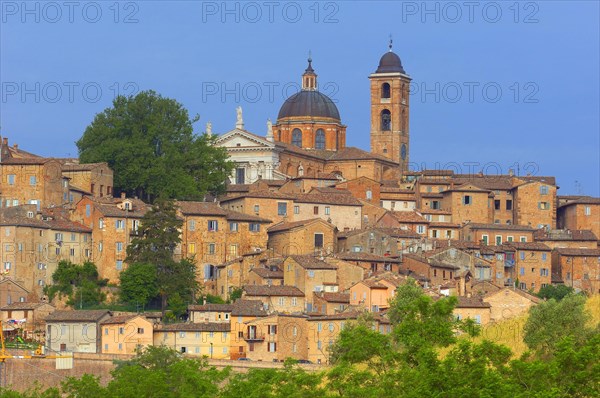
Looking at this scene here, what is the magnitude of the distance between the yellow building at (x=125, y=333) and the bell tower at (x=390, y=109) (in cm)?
4124

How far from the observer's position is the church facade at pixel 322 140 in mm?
103438

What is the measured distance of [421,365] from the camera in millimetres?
44312

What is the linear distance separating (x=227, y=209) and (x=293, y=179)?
947cm

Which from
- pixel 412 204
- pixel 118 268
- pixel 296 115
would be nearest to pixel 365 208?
pixel 412 204

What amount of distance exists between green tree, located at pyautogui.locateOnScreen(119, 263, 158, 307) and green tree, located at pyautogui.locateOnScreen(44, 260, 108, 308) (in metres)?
1.30

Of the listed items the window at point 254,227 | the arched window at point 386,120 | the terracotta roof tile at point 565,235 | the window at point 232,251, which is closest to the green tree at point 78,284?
the window at point 232,251

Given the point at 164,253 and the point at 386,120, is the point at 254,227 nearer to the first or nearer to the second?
the point at 164,253

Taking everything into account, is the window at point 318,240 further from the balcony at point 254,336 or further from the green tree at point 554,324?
the green tree at point 554,324

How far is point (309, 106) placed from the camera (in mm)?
115500

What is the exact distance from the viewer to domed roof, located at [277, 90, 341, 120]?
4528 inches


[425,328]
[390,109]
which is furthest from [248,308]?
[390,109]

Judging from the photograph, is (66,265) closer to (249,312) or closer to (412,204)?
(249,312)

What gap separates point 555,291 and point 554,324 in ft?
115

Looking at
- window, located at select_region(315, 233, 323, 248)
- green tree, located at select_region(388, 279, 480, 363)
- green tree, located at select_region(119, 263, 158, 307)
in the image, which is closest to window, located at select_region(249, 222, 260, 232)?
window, located at select_region(315, 233, 323, 248)
